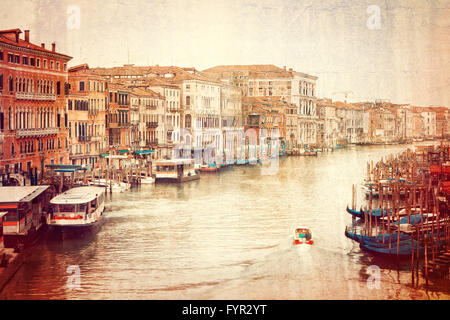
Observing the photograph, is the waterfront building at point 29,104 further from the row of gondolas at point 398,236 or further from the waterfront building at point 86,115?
the row of gondolas at point 398,236

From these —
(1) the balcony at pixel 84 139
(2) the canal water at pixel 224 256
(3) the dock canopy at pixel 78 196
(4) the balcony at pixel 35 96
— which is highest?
(4) the balcony at pixel 35 96

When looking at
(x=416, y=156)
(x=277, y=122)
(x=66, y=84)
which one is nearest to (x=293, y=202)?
(x=277, y=122)

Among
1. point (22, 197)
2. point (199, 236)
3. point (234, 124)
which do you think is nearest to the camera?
point (22, 197)

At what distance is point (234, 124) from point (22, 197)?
5.02 metres

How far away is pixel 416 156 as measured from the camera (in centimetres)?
1020

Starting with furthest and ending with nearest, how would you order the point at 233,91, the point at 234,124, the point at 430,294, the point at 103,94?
the point at 103,94
the point at 234,124
the point at 233,91
the point at 430,294

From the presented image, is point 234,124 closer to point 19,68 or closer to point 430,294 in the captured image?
point 19,68

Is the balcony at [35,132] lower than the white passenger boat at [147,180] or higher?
higher

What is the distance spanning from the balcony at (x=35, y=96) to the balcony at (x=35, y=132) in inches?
15.3

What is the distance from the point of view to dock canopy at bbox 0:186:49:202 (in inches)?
297

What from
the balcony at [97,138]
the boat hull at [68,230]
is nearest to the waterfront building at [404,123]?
the boat hull at [68,230]

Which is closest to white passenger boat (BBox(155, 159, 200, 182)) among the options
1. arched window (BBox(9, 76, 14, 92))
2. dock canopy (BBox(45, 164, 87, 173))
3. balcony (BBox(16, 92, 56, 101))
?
dock canopy (BBox(45, 164, 87, 173))

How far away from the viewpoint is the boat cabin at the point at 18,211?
24.5 ft
